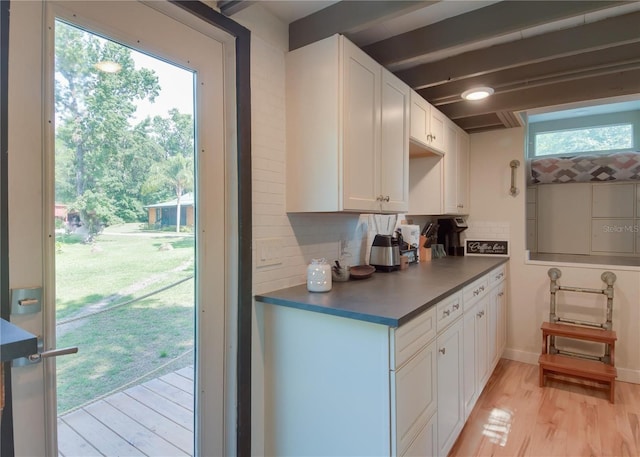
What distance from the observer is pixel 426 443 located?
1.58 metres

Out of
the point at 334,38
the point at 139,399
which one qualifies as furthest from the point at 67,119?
the point at 334,38

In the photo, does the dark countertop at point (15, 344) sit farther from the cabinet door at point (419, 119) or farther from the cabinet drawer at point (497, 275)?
the cabinet drawer at point (497, 275)

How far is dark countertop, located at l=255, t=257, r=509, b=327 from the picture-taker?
1365mm

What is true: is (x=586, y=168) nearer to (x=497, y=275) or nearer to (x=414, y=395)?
(x=497, y=275)

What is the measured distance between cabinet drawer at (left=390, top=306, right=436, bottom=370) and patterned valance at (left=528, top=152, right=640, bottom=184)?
286cm

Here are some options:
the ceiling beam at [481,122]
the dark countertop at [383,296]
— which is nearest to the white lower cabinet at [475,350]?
the dark countertop at [383,296]

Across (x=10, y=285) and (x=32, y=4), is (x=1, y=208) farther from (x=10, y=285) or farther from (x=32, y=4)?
(x=32, y=4)

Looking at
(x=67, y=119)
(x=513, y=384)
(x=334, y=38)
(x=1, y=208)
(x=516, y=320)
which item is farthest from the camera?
(x=516, y=320)

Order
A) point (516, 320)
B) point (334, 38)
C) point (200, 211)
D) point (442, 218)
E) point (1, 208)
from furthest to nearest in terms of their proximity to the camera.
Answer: point (442, 218) < point (516, 320) < point (334, 38) < point (200, 211) < point (1, 208)

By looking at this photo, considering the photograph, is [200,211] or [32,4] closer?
[32,4]

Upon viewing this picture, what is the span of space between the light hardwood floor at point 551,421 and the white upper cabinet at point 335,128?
1.59 m

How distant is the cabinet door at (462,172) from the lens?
326cm

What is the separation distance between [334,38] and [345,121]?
1.31ft

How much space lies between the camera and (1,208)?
38.6 inches
